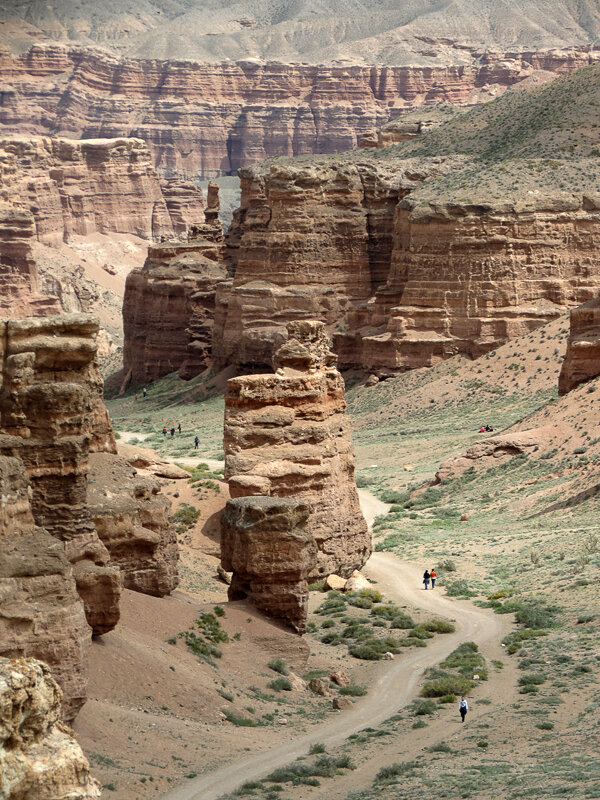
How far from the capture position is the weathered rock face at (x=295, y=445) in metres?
34.9

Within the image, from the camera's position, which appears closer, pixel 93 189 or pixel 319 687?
pixel 319 687

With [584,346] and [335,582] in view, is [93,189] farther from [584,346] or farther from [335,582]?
[335,582]

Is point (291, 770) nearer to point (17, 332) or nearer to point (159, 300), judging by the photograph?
point (17, 332)

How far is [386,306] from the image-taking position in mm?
78125

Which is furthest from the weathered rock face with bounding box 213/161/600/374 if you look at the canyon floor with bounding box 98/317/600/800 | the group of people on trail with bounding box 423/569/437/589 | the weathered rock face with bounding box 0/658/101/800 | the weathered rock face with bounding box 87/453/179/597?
the weathered rock face with bounding box 0/658/101/800

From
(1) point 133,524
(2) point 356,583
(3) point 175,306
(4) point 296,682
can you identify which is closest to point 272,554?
(4) point 296,682

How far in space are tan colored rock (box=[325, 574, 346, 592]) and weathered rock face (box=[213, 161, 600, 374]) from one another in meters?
38.2

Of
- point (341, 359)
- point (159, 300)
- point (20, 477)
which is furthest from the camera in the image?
point (159, 300)

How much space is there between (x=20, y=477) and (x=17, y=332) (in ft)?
12.9

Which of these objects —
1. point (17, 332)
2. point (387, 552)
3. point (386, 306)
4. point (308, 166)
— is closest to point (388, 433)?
point (386, 306)

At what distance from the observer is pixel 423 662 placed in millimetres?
31344

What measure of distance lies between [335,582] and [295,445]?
318 cm

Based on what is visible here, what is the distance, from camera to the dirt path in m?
22.3

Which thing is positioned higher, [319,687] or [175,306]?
[319,687]
